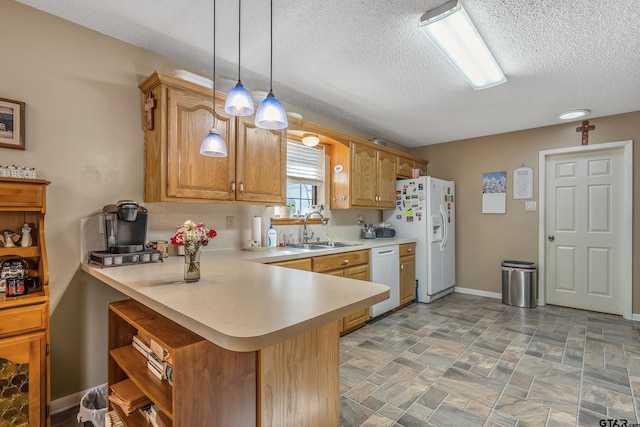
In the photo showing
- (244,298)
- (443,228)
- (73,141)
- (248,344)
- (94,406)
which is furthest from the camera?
(443,228)

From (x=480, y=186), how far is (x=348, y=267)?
9.32ft

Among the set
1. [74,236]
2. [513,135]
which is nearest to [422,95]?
[513,135]

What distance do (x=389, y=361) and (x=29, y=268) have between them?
102 inches

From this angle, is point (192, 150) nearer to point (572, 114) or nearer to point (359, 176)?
point (359, 176)

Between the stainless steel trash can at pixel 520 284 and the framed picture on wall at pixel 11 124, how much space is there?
510cm

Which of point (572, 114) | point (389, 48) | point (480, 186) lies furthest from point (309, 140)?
point (572, 114)

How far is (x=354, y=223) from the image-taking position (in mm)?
4375

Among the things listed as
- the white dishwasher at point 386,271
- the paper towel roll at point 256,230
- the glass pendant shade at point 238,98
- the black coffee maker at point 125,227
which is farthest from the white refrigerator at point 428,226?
the black coffee maker at point 125,227

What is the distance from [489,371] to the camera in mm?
2414

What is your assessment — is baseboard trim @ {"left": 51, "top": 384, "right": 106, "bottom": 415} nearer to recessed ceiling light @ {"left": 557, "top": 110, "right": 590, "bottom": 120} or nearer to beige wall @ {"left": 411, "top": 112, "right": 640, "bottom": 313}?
beige wall @ {"left": 411, "top": 112, "right": 640, "bottom": 313}

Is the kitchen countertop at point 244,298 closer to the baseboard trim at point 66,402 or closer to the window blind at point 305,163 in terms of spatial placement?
the baseboard trim at point 66,402

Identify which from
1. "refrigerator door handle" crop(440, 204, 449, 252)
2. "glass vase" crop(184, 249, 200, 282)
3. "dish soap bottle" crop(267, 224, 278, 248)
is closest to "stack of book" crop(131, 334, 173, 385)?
"glass vase" crop(184, 249, 200, 282)

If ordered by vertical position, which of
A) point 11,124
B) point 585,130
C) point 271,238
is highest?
point 585,130

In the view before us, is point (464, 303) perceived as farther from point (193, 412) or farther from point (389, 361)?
point (193, 412)
